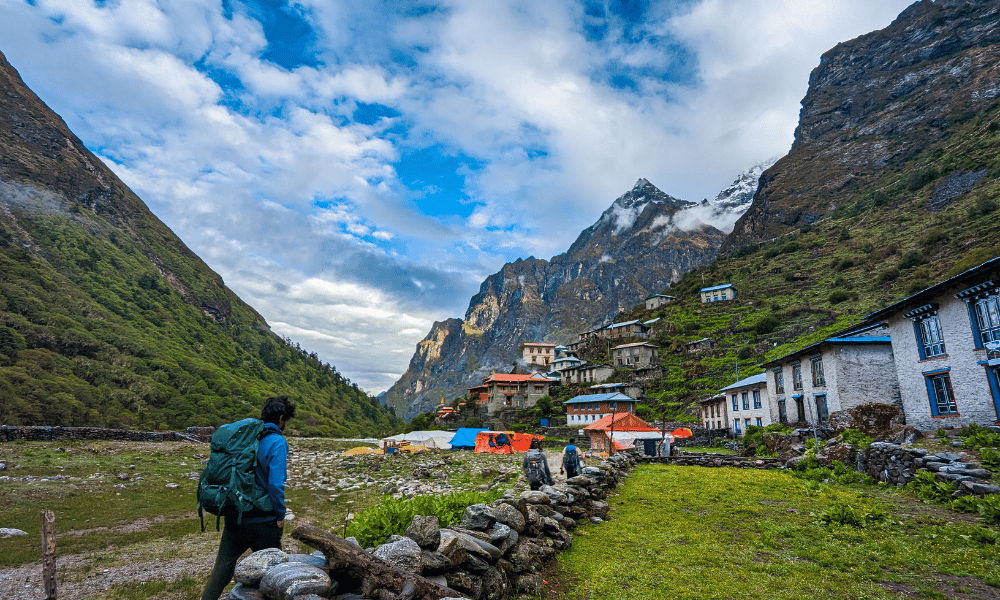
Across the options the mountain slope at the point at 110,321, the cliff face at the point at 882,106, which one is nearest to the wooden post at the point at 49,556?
the mountain slope at the point at 110,321

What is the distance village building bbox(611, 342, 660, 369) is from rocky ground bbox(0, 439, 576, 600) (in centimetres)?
5361

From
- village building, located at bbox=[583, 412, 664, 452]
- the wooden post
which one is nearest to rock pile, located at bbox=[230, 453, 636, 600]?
the wooden post

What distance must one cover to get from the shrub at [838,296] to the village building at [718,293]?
24.0 meters

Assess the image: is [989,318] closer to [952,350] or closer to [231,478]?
[952,350]

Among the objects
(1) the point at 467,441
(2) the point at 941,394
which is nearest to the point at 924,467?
(2) the point at 941,394

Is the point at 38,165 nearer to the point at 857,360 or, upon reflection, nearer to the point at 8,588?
the point at 8,588

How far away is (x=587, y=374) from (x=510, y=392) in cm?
1397

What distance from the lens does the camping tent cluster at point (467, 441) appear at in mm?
36906

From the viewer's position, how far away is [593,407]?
58.8 meters

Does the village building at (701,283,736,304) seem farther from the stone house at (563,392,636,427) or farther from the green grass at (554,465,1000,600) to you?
the green grass at (554,465,1000,600)

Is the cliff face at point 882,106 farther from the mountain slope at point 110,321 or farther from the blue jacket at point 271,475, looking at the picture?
the mountain slope at point 110,321

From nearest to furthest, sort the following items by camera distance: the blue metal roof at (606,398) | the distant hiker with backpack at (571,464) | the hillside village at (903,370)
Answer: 1. the distant hiker with backpack at (571,464)
2. the hillside village at (903,370)
3. the blue metal roof at (606,398)

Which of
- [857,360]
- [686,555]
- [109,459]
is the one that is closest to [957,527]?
[686,555]

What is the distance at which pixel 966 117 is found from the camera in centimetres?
10338
